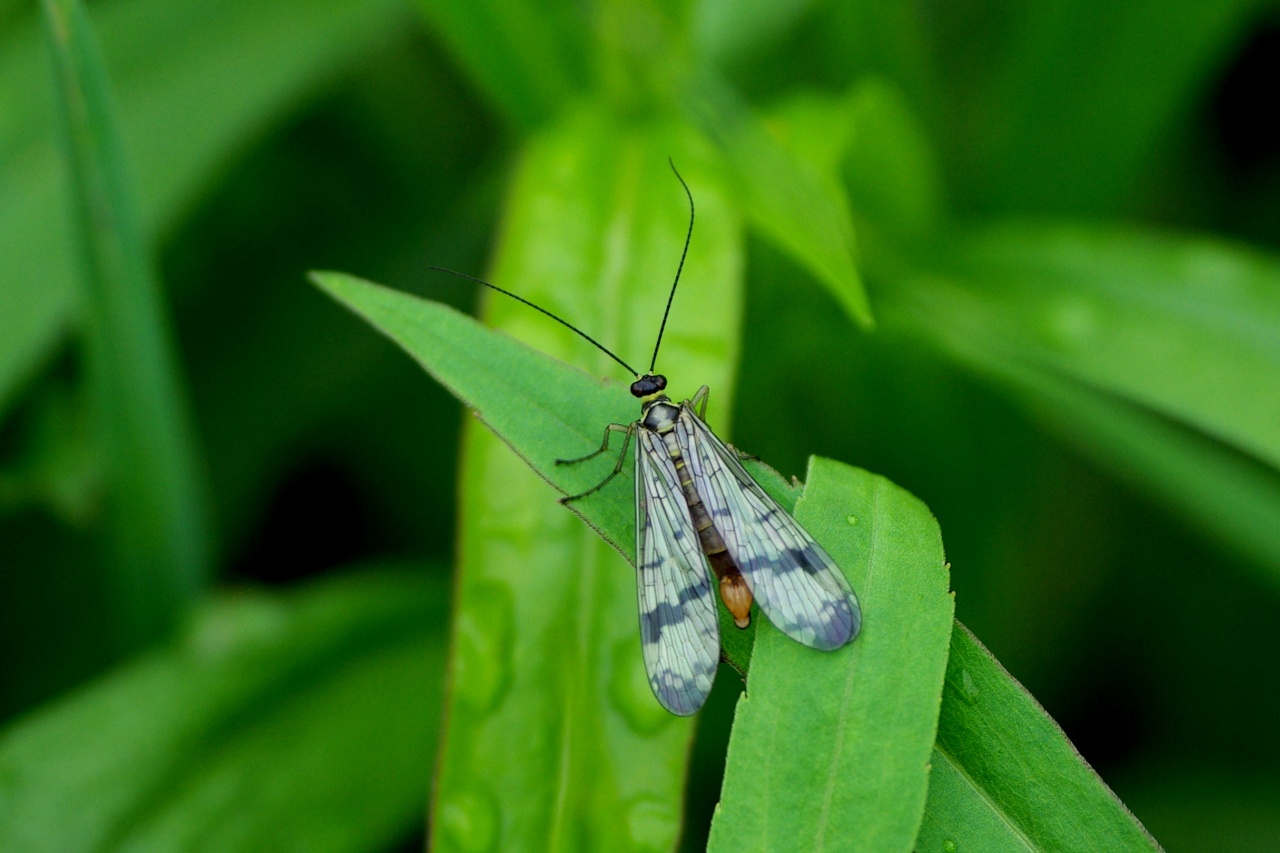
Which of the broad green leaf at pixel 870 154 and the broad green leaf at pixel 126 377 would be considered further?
the broad green leaf at pixel 870 154

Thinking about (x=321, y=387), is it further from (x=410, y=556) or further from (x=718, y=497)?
(x=718, y=497)

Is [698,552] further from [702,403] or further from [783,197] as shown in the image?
[783,197]

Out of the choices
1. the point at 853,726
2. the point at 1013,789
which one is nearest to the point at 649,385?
the point at 853,726

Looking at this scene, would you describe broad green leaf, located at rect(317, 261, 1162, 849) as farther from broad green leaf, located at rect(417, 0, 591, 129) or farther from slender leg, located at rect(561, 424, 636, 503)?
broad green leaf, located at rect(417, 0, 591, 129)

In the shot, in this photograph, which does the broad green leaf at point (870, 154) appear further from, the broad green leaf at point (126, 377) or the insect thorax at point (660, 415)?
the broad green leaf at point (126, 377)

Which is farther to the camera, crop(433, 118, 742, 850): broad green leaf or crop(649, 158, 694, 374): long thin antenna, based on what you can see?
crop(649, 158, 694, 374): long thin antenna

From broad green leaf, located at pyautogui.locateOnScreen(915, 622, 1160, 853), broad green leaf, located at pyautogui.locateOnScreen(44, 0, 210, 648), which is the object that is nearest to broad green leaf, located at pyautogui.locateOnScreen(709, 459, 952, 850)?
broad green leaf, located at pyautogui.locateOnScreen(915, 622, 1160, 853)

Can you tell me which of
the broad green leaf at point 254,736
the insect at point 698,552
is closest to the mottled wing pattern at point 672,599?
the insect at point 698,552
